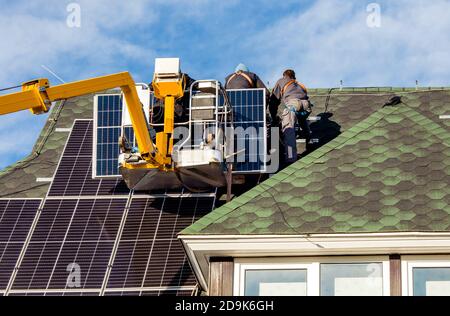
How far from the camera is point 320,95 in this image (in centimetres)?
3512

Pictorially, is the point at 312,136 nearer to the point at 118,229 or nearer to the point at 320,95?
the point at 320,95

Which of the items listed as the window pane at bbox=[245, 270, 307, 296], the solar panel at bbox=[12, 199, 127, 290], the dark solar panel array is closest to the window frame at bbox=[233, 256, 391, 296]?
the window pane at bbox=[245, 270, 307, 296]

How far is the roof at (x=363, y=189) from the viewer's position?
25844 millimetres

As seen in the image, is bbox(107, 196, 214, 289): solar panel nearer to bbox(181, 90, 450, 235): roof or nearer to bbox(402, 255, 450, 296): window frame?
bbox(181, 90, 450, 235): roof

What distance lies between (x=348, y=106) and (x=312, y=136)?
1950 mm

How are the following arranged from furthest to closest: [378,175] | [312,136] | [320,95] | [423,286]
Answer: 1. [320,95]
2. [312,136]
3. [378,175]
4. [423,286]

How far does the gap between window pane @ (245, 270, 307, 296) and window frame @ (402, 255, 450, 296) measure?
1.70m

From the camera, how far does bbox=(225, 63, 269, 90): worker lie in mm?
32312

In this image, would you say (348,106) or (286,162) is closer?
(286,162)

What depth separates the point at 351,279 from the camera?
2534 cm

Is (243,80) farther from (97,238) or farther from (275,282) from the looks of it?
(275,282)

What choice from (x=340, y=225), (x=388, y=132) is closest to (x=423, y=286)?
(x=340, y=225)

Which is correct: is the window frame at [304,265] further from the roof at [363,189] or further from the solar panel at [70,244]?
the solar panel at [70,244]
